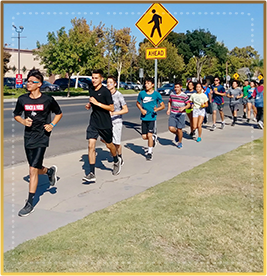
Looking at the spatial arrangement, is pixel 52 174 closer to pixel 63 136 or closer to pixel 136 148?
pixel 136 148

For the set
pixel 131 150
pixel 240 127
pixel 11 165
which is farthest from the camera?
pixel 240 127

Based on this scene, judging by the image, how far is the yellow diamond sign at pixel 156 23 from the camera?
1016 centimetres

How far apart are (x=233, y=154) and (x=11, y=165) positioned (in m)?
4.98

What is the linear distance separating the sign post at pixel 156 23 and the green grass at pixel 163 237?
16.8 feet

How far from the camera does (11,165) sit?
8.41 m

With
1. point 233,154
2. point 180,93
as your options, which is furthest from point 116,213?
point 180,93

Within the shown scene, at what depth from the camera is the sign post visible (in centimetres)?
1015

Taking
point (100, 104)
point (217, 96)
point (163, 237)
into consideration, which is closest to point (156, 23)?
point (100, 104)

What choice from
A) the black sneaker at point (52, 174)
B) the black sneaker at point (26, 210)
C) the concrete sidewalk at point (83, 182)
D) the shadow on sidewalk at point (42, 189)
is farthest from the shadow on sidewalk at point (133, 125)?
the black sneaker at point (26, 210)

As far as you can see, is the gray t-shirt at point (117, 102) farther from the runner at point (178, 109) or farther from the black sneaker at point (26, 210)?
the black sneaker at point (26, 210)

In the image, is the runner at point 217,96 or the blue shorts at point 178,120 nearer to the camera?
the blue shorts at point 178,120

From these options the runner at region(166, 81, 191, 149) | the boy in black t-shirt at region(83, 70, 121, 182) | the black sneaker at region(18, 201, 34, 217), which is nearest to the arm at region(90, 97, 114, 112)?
the boy in black t-shirt at region(83, 70, 121, 182)

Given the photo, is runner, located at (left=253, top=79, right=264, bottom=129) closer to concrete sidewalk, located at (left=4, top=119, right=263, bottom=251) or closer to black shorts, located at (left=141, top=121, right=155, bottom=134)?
concrete sidewalk, located at (left=4, top=119, right=263, bottom=251)

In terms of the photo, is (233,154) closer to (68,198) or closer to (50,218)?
(68,198)
